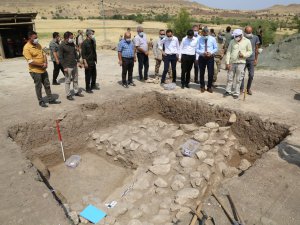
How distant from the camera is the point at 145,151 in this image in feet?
21.9

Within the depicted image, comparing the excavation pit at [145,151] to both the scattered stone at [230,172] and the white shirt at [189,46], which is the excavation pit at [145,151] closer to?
the scattered stone at [230,172]

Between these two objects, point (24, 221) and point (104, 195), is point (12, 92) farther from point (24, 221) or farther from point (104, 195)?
point (24, 221)

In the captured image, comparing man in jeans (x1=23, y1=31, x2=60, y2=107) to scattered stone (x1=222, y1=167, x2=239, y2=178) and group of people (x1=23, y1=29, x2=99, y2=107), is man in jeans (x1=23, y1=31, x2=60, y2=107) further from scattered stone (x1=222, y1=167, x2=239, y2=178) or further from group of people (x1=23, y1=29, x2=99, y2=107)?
scattered stone (x1=222, y1=167, x2=239, y2=178)

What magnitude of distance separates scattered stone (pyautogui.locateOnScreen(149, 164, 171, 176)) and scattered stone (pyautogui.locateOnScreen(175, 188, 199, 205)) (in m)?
0.65

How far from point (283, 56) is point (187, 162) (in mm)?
10637

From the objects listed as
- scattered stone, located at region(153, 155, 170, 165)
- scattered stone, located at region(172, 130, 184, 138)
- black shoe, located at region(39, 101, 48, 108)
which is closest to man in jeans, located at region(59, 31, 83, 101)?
black shoe, located at region(39, 101, 48, 108)

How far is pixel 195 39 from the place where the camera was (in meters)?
8.62

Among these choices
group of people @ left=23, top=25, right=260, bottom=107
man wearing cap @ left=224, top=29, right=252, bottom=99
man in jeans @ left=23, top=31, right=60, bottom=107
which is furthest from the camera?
man wearing cap @ left=224, top=29, right=252, bottom=99

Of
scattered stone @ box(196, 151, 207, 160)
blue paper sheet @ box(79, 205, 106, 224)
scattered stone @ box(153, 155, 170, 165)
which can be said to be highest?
scattered stone @ box(196, 151, 207, 160)

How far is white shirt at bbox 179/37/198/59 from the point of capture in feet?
28.2

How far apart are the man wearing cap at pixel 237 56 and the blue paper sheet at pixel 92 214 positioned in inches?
205

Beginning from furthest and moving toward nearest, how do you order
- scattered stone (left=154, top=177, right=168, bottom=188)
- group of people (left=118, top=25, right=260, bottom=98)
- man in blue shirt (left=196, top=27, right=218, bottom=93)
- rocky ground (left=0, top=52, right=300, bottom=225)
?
man in blue shirt (left=196, top=27, right=218, bottom=93) < group of people (left=118, top=25, right=260, bottom=98) < scattered stone (left=154, top=177, right=168, bottom=188) < rocky ground (left=0, top=52, right=300, bottom=225)

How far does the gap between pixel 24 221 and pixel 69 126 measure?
3887 millimetres

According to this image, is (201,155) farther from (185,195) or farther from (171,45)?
(171,45)
